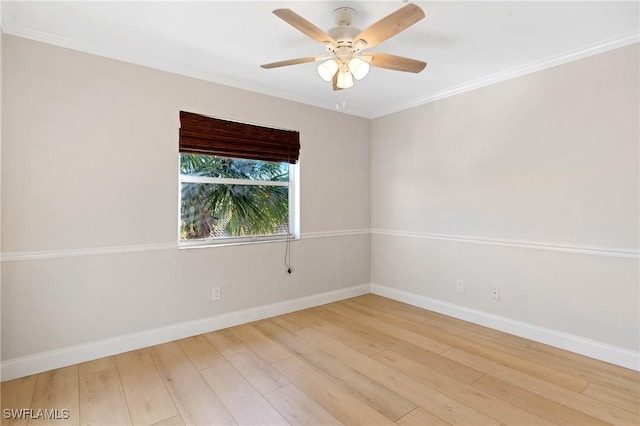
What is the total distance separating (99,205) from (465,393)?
→ 3.00 m

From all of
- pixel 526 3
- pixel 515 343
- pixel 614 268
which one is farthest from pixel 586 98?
pixel 515 343

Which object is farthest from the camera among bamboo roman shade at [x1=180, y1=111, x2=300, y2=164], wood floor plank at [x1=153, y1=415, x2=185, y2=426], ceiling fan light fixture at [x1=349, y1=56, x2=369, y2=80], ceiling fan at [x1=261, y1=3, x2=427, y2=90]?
bamboo roman shade at [x1=180, y1=111, x2=300, y2=164]

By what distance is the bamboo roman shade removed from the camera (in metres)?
2.96

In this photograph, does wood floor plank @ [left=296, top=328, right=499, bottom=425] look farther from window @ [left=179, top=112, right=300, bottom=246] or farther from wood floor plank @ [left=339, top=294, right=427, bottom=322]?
window @ [left=179, top=112, right=300, bottom=246]

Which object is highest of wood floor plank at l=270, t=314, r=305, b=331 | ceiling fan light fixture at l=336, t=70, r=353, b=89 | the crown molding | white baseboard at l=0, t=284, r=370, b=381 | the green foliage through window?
the crown molding

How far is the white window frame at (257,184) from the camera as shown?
9.89 feet

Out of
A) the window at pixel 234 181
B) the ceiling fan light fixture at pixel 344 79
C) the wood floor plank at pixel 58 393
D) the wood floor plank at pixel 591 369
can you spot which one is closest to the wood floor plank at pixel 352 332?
the window at pixel 234 181

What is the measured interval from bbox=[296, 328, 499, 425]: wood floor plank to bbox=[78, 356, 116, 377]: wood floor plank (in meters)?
1.55

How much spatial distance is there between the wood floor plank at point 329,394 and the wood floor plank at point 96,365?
4.12 ft

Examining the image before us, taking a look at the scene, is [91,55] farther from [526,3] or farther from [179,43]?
[526,3]

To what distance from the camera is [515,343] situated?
280 centimetres

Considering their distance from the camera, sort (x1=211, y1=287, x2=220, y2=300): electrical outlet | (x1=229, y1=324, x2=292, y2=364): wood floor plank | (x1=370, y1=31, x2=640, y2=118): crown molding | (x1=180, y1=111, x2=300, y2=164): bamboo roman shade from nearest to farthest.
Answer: (x1=370, y1=31, x2=640, y2=118): crown molding
(x1=229, y1=324, x2=292, y2=364): wood floor plank
(x1=180, y1=111, x2=300, y2=164): bamboo roman shade
(x1=211, y1=287, x2=220, y2=300): electrical outlet

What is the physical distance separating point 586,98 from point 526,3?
1.12 meters

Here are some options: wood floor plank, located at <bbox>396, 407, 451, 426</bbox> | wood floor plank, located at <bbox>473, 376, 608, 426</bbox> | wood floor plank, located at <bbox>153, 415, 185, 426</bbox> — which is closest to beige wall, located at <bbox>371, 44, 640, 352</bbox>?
wood floor plank, located at <bbox>473, 376, 608, 426</bbox>
